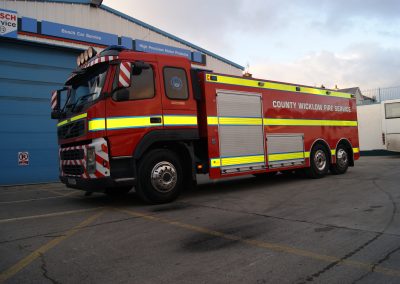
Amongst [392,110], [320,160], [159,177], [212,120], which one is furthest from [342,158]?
[392,110]

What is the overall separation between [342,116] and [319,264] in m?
9.29

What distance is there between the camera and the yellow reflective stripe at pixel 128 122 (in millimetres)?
6406

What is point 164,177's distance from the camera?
691 cm

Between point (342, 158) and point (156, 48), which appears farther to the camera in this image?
point (156, 48)

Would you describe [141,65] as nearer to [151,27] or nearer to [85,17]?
[85,17]

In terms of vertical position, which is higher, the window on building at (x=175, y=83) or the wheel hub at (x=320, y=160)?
the window on building at (x=175, y=83)

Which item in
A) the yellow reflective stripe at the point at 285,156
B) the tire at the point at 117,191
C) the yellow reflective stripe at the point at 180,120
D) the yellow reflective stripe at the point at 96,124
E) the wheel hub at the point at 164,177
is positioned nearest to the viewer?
the yellow reflective stripe at the point at 96,124

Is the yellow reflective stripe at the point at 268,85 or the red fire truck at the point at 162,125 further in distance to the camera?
the yellow reflective stripe at the point at 268,85

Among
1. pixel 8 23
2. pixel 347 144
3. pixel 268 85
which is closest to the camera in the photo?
pixel 268 85

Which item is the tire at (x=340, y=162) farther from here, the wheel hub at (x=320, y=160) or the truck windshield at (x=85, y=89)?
the truck windshield at (x=85, y=89)

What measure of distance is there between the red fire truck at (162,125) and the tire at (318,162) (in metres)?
0.66

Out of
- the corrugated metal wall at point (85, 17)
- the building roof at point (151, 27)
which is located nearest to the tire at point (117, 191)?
the corrugated metal wall at point (85, 17)

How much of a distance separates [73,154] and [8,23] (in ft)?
27.4

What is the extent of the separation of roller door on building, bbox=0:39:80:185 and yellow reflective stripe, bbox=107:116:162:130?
27.7ft
